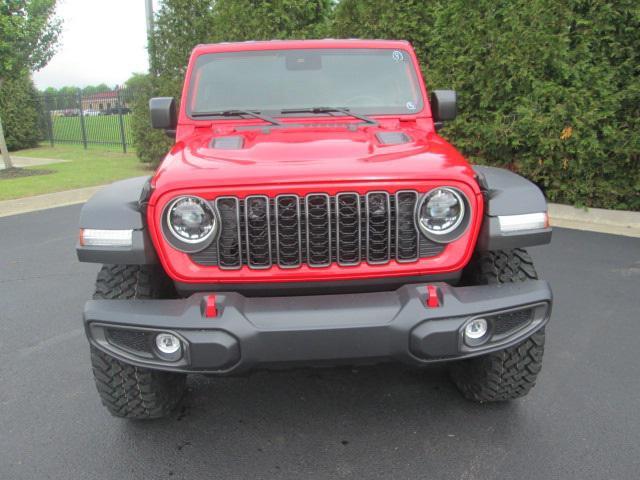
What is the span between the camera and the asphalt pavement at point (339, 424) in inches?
96.1

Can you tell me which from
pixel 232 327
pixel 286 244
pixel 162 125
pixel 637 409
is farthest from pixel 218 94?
pixel 637 409

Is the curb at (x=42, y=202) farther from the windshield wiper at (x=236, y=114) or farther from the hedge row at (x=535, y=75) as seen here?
the windshield wiper at (x=236, y=114)

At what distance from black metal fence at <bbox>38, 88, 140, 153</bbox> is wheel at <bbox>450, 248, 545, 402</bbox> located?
47.1 feet

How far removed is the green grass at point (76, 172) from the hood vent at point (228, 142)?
767 centimetres

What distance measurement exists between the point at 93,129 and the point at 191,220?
17.3 meters

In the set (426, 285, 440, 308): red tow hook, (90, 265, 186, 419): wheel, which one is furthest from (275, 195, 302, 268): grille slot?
(90, 265, 186, 419): wheel

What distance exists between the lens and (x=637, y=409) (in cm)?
281

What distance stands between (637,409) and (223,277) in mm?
2177

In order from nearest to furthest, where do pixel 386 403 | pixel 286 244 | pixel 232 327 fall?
pixel 232 327 → pixel 286 244 → pixel 386 403

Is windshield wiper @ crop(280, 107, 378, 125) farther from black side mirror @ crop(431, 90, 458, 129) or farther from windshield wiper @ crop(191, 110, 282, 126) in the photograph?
black side mirror @ crop(431, 90, 458, 129)

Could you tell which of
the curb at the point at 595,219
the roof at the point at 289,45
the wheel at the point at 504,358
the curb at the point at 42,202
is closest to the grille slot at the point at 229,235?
the wheel at the point at 504,358

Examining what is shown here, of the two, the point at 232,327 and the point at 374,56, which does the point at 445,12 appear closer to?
the point at 374,56

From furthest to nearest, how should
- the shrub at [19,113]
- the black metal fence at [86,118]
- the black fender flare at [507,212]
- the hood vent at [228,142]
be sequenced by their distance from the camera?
the shrub at [19,113]
the black metal fence at [86,118]
the hood vent at [228,142]
the black fender flare at [507,212]

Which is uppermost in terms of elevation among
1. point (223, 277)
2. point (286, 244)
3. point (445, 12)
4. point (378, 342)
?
point (445, 12)
